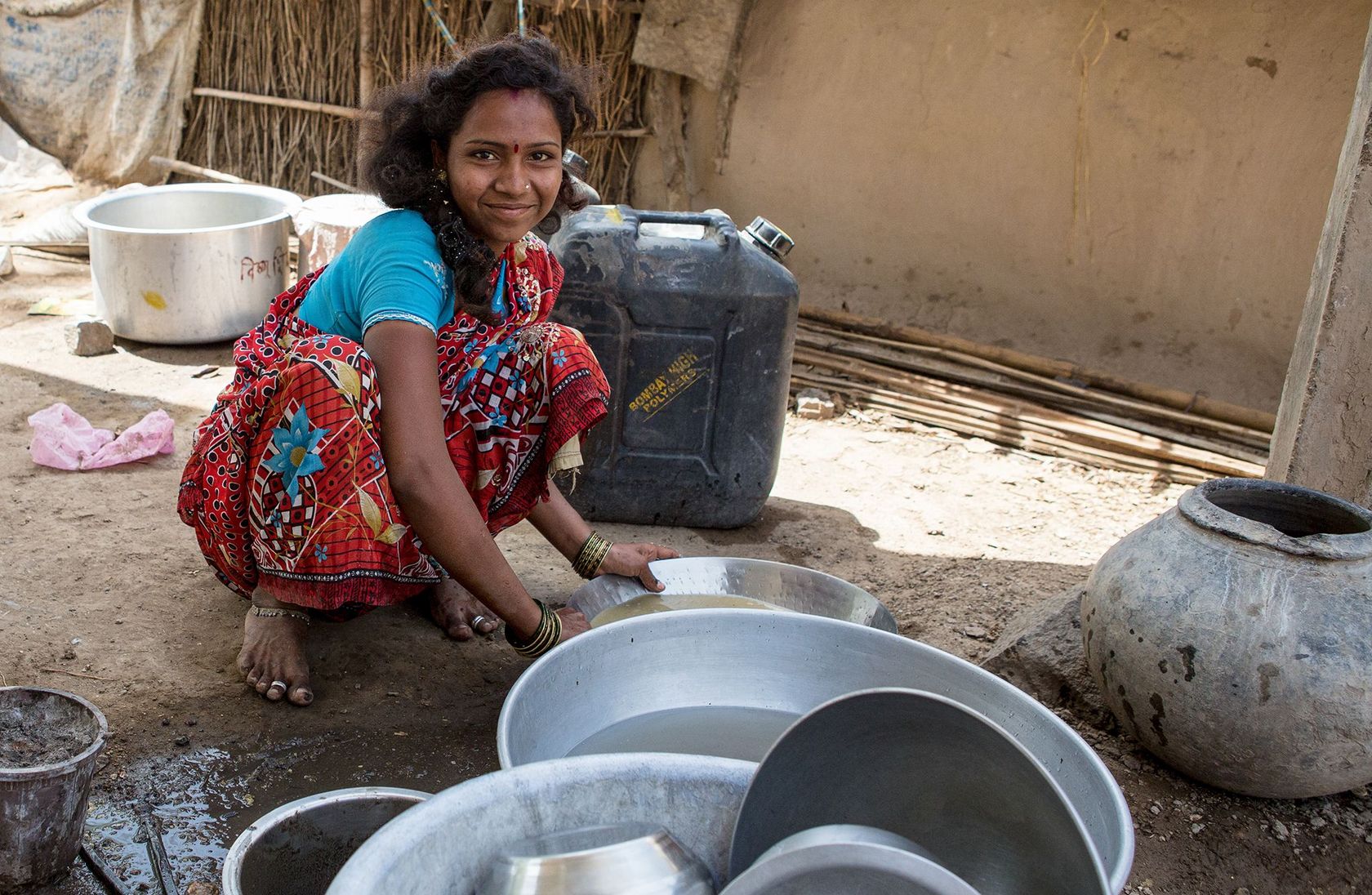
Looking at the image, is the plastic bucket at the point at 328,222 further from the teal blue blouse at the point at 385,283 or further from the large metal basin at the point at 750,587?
the large metal basin at the point at 750,587

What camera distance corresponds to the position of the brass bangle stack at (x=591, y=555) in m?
2.41

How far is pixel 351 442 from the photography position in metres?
2.00

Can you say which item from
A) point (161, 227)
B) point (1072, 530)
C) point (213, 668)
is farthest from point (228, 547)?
point (161, 227)

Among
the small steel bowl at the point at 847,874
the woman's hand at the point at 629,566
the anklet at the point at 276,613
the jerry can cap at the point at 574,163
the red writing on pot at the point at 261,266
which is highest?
the jerry can cap at the point at 574,163

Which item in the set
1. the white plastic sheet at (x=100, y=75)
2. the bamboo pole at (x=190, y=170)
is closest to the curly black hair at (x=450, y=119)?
the bamboo pole at (x=190, y=170)

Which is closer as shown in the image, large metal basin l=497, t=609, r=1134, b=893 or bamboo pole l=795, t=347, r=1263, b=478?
large metal basin l=497, t=609, r=1134, b=893

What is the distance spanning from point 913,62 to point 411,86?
301 centimetres

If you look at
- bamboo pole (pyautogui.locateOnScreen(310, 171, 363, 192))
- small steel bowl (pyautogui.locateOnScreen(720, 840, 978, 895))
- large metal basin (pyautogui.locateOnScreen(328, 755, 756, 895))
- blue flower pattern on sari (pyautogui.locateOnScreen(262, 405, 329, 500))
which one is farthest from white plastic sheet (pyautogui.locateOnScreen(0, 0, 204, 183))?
small steel bowl (pyautogui.locateOnScreen(720, 840, 978, 895))

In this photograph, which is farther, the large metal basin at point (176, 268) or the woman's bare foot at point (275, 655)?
the large metal basin at point (176, 268)

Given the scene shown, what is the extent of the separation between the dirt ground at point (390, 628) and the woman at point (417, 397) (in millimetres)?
160

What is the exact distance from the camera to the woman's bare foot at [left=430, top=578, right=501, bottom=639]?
2548 mm

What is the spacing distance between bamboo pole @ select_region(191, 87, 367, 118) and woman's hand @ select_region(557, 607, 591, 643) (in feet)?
12.8

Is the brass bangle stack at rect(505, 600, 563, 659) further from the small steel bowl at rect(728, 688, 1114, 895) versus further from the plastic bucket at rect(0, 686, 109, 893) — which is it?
the small steel bowl at rect(728, 688, 1114, 895)

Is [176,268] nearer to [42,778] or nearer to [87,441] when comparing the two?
[87,441]
